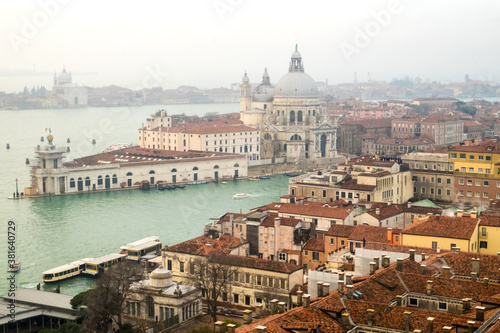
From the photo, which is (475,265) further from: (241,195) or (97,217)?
(241,195)

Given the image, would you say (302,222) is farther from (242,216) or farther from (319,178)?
(319,178)

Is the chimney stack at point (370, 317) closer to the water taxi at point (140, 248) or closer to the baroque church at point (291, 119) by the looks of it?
the water taxi at point (140, 248)

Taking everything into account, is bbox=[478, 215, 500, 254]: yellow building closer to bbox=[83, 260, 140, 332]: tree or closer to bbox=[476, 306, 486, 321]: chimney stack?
bbox=[83, 260, 140, 332]: tree

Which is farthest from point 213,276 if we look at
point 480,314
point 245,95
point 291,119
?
point 245,95

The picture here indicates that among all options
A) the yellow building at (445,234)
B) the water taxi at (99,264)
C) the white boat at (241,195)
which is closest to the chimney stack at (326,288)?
the yellow building at (445,234)

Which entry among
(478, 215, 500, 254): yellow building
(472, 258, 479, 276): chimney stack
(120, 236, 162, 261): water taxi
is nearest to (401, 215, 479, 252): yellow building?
(478, 215, 500, 254): yellow building

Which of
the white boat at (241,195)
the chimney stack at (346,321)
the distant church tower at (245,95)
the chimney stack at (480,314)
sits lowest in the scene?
the white boat at (241,195)

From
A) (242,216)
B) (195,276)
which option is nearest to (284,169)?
(242,216)

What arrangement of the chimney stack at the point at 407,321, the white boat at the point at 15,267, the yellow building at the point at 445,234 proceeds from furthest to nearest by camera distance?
the white boat at the point at 15,267, the yellow building at the point at 445,234, the chimney stack at the point at 407,321
